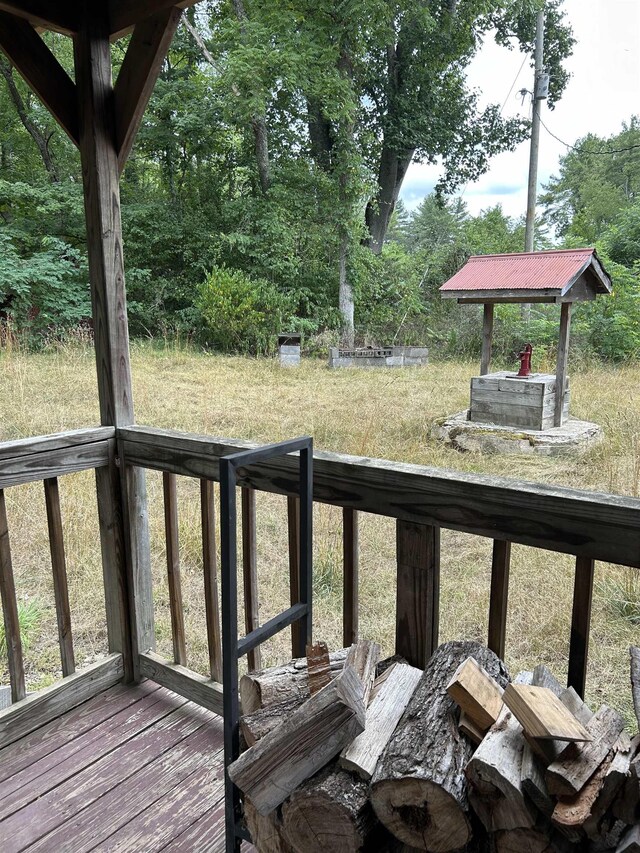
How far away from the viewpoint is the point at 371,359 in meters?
Answer: 7.11

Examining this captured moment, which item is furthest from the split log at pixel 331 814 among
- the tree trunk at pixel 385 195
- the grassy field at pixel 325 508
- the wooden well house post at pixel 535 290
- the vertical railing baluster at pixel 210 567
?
the tree trunk at pixel 385 195

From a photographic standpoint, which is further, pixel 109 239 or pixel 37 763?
pixel 109 239

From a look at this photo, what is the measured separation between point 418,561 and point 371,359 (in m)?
6.07

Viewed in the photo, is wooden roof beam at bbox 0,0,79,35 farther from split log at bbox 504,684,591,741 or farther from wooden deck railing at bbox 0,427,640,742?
split log at bbox 504,684,591,741

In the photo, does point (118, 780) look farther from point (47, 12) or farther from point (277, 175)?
point (277, 175)

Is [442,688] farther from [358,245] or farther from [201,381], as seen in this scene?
[358,245]

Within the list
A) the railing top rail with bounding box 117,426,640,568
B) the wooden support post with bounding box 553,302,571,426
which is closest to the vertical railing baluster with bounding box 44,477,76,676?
the railing top rail with bounding box 117,426,640,568

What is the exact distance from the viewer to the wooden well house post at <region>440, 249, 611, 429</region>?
151 inches

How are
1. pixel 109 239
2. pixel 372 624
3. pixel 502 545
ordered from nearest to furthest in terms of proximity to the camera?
pixel 502 545
pixel 109 239
pixel 372 624

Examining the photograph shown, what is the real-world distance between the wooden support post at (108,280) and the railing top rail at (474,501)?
0.46 meters

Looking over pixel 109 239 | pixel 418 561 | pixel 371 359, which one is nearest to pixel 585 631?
pixel 418 561

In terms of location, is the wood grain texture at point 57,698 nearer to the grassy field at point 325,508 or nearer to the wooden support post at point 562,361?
the grassy field at point 325,508

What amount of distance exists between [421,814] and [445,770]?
7cm

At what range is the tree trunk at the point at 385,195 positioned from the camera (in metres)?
9.97
